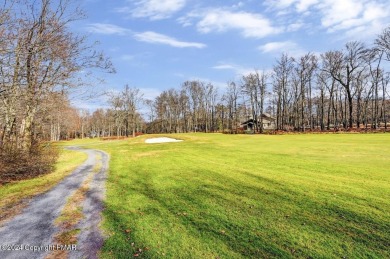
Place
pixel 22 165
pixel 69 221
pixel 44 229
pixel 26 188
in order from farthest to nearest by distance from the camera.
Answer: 1. pixel 22 165
2. pixel 26 188
3. pixel 69 221
4. pixel 44 229

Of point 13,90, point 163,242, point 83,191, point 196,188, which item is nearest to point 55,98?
point 13,90

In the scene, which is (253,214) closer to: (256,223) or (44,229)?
(256,223)

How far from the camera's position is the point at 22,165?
49.3ft

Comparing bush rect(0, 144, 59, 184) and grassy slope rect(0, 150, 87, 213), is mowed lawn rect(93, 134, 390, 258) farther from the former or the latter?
bush rect(0, 144, 59, 184)

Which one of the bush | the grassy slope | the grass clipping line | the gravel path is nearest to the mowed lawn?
the gravel path

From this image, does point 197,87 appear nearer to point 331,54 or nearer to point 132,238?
point 331,54

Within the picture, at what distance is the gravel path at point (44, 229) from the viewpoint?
608 centimetres

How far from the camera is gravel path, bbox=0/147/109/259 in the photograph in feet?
19.9

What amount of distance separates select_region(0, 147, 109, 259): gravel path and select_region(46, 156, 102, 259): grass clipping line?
0.13 meters

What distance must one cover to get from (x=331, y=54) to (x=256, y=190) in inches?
2304

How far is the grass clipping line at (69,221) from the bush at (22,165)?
17.2 ft

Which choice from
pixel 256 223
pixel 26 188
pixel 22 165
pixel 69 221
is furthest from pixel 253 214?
pixel 22 165

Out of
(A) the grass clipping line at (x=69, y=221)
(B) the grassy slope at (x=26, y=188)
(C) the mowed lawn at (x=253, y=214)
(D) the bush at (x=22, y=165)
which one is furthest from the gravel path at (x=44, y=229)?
(D) the bush at (x=22, y=165)

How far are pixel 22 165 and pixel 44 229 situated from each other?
9.52m
